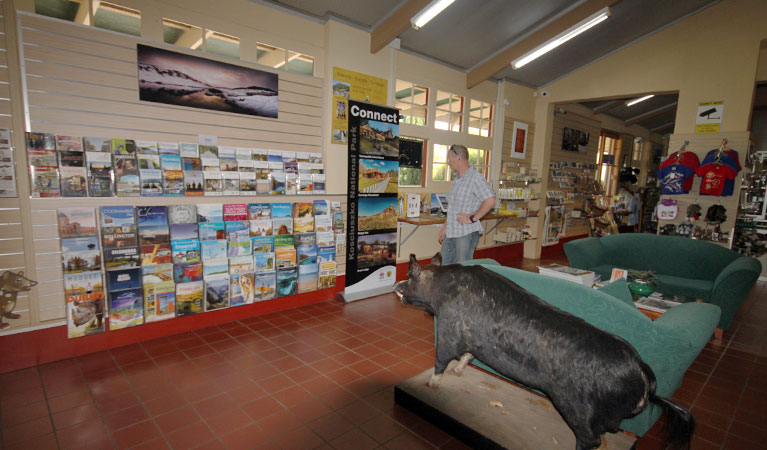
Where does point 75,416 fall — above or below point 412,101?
below

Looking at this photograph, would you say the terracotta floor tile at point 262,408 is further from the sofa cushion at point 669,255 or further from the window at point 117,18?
the sofa cushion at point 669,255

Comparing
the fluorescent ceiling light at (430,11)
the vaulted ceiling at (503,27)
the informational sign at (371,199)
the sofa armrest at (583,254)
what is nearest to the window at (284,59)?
the vaulted ceiling at (503,27)

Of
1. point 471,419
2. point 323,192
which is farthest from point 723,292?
point 323,192

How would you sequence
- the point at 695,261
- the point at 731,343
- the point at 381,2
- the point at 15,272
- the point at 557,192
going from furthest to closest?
the point at 557,192 < the point at 695,261 < the point at 381,2 < the point at 731,343 < the point at 15,272

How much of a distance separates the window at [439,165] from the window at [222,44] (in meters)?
3.26

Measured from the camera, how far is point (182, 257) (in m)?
3.66

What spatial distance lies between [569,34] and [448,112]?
2009 mm

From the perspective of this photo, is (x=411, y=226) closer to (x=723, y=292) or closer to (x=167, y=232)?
(x=167, y=232)

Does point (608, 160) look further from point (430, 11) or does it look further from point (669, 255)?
point (430, 11)

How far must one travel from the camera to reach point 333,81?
455 cm

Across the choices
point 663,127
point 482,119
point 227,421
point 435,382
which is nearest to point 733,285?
point 435,382

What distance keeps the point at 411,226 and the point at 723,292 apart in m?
3.76

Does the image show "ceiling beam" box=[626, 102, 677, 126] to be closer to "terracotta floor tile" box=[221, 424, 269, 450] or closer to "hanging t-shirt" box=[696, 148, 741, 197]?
"hanging t-shirt" box=[696, 148, 741, 197]

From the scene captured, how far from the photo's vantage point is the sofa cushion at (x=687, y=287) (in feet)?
13.3
